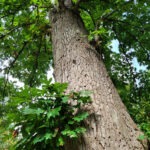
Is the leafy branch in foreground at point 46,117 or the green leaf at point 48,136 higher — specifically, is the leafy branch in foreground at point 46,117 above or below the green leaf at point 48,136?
above

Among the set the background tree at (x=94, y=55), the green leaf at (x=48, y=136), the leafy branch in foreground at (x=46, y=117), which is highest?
the background tree at (x=94, y=55)

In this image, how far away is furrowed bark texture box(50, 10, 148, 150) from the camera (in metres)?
2.14

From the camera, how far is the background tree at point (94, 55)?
2.28 m

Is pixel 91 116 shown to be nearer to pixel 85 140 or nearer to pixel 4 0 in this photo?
pixel 85 140

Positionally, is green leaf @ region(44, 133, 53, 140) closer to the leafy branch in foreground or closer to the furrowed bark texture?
the leafy branch in foreground

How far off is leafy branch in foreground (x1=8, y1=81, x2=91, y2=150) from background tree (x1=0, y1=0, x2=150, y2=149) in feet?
0.60

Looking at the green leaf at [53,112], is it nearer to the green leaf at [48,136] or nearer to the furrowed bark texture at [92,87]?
the green leaf at [48,136]

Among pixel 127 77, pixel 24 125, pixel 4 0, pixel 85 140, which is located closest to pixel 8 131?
pixel 24 125

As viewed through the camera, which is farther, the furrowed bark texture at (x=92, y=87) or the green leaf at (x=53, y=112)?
the furrowed bark texture at (x=92, y=87)

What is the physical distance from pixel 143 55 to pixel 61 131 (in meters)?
4.66

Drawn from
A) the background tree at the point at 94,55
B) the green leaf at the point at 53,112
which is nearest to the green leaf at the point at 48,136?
the green leaf at the point at 53,112

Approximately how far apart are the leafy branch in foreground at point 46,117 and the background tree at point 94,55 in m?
0.18

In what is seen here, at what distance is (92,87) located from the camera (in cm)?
259

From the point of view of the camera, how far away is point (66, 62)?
9.86 feet
